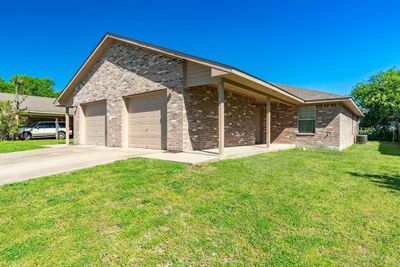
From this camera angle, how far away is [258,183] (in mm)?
4945

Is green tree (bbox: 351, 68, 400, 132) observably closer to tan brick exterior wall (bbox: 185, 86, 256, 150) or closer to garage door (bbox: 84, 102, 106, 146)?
tan brick exterior wall (bbox: 185, 86, 256, 150)

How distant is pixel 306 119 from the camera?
13.0 m

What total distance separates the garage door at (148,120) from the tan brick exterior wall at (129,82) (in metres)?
0.41

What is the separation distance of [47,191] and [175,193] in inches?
96.1

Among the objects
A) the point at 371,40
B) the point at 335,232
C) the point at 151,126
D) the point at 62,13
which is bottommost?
the point at 335,232

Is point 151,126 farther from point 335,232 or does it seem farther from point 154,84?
point 335,232

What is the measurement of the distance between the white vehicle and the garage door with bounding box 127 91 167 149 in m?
13.4

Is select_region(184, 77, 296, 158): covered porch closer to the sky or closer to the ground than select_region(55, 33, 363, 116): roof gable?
closer to the ground

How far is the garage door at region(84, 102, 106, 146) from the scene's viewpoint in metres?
12.1

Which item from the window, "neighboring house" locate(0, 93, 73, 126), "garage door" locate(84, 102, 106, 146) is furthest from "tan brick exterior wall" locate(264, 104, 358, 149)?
"neighboring house" locate(0, 93, 73, 126)

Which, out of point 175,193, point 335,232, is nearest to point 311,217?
point 335,232

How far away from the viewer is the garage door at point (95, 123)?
1214 centimetres

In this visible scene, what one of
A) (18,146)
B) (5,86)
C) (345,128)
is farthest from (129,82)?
(5,86)

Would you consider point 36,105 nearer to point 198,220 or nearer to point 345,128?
point 198,220
